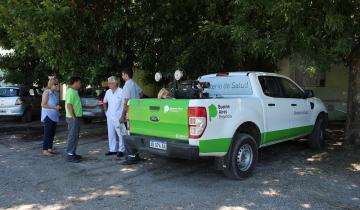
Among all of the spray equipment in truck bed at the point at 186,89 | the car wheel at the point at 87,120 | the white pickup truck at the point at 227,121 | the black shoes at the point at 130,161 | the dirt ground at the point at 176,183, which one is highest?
the spray equipment in truck bed at the point at 186,89

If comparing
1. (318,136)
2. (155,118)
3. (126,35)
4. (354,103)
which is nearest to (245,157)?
(155,118)

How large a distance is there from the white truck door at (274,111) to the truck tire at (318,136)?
146 centimetres

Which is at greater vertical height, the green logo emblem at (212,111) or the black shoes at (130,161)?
the green logo emblem at (212,111)

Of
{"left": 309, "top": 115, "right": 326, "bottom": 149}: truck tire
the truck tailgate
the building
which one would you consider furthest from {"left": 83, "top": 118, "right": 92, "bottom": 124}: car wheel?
{"left": 309, "top": 115, "right": 326, "bottom": 149}: truck tire

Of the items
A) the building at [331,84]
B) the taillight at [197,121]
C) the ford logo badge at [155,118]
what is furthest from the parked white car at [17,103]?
the taillight at [197,121]

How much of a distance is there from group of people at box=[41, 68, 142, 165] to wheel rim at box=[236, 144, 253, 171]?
2.14m

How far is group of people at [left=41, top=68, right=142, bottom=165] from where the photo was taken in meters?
8.35

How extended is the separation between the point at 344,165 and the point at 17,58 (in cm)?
1419

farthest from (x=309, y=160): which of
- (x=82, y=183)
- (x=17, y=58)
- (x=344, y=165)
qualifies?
(x=17, y=58)

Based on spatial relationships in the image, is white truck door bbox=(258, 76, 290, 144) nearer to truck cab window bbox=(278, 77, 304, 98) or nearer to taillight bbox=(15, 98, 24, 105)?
truck cab window bbox=(278, 77, 304, 98)

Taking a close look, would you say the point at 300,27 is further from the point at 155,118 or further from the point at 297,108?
the point at 155,118

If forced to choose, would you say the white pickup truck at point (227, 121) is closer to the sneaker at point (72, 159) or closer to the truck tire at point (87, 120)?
the sneaker at point (72, 159)

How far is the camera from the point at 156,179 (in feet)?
23.4

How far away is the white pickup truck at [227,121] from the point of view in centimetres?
639
